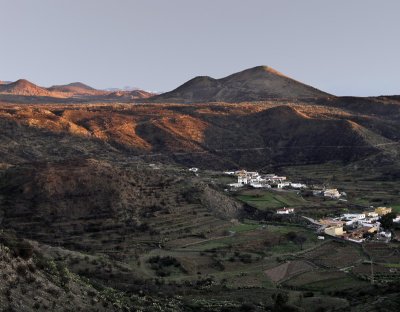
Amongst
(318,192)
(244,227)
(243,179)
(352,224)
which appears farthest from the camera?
(243,179)

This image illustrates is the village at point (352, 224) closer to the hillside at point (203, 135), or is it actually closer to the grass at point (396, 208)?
the grass at point (396, 208)

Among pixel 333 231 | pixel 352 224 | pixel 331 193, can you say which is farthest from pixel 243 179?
pixel 333 231

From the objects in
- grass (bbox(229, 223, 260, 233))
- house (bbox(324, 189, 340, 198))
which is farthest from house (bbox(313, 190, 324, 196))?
grass (bbox(229, 223, 260, 233))

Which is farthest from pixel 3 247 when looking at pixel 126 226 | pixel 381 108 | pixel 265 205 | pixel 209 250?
pixel 381 108

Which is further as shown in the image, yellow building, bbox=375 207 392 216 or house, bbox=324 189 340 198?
house, bbox=324 189 340 198

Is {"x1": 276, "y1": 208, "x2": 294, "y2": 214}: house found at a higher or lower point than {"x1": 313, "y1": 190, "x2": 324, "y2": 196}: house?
lower

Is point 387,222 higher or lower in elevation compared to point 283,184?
lower

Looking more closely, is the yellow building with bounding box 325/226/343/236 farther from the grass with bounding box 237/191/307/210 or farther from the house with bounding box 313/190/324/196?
the house with bounding box 313/190/324/196

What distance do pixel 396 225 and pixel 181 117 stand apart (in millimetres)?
84939

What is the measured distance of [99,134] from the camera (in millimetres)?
117500

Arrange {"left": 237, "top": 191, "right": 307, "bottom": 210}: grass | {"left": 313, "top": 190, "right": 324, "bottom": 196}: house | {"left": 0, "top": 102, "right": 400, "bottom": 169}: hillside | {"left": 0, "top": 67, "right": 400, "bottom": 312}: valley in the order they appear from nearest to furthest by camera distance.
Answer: {"left": 0, "top": 67, "right": 400, "bottom": 312}: valley < {"left": 237, "top": 191, "right": 307, "bottom": 210}: grass < {"left": 313, "top": 190, "right": 324, "bottom": 196}: house < {"left": 0, "top": 102, "right": 400, "bottom": 169}: hillside

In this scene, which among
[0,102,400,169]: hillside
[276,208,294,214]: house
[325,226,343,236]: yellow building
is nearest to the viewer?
[325,226,343,236]: yellow building

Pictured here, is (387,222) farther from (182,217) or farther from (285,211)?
(182,217)

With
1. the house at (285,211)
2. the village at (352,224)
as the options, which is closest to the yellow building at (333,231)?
the village at (352,224)
